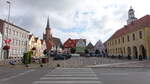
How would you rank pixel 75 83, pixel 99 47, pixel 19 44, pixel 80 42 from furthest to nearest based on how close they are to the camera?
pixel 19 44, pixel 80 42, pixel 99 47, pixel 75 83

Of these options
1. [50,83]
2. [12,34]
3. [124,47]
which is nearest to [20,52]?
[12,34]

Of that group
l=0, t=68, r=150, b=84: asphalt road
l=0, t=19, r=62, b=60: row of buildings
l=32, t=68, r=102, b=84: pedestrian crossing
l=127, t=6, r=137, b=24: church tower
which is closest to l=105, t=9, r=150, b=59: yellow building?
l=127, t=6, r=137, b=24: church tower

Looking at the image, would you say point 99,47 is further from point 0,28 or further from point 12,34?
point 12,34

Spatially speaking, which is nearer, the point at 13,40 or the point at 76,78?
the point at 76,78

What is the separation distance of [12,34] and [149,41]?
39.2 metres

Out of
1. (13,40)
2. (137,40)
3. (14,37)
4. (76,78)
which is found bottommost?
(76,78)

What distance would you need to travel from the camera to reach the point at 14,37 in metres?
58.1

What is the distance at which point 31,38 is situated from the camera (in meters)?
79.3

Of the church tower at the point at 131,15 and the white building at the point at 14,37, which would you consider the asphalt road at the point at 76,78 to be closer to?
the white building at the point at 14,37

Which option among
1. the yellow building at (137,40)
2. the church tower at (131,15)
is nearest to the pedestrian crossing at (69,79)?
the yellow building at (137,40)

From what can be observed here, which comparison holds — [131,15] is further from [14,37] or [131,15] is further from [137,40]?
[14,37]

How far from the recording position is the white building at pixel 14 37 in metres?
50.8

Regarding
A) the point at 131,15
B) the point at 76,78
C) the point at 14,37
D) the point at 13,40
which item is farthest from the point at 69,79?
the point at 131,15

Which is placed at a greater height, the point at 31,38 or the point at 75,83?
the point at 31,38
